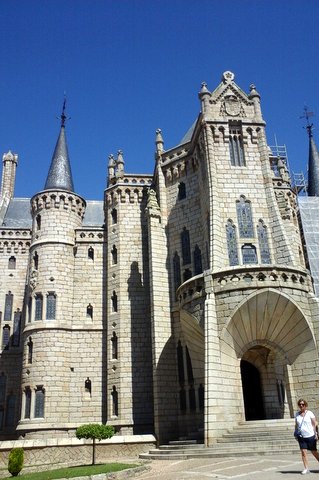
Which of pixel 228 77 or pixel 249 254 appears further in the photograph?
pixel 228 77

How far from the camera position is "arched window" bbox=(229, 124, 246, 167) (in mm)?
24312

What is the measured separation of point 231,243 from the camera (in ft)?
72.2

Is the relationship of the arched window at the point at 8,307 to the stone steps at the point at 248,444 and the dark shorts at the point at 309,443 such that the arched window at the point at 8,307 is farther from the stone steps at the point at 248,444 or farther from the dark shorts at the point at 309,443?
the dark shorts at the point at 309,443

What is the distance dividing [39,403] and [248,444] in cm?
1416

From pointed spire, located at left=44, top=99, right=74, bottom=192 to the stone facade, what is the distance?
222 mm

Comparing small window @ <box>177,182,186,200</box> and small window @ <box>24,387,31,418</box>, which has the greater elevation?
small window @ <box>177,182,186,200</box>

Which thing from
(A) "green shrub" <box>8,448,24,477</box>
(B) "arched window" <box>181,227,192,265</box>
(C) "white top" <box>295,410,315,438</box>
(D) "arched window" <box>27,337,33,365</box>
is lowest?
(A) "green shrub" <box>8,448,24,477</box>

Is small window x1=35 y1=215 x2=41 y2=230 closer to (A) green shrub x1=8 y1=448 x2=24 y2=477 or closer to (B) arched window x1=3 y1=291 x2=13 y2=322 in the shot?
(B) arched window x1=3 y1=291 x2=13 y2=322

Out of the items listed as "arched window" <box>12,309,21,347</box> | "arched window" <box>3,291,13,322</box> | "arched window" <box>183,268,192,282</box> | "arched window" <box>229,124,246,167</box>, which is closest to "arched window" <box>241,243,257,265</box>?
"arched window" <box>183,268,192,282</box>

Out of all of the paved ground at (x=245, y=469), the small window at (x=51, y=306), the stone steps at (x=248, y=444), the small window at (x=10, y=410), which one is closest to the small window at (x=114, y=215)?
the small window at (x=51, y=306)

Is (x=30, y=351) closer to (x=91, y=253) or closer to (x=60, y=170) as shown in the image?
(x=91, y=253)

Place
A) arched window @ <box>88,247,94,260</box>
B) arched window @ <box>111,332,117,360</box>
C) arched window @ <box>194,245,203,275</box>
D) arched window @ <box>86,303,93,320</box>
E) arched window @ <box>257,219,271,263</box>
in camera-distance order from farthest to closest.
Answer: arched window @ <box>88,247,94,260</box> → arched window @ <box>86,303,93,320</box> → arched window @ <box>111,332,117,360</box> → arched window @ <box>194,245,203,275</box> → arched window @ <box>257,219,271,263</box>

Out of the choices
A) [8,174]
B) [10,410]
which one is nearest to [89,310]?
[10,410]

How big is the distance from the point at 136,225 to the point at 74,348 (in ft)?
29.4
